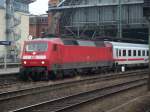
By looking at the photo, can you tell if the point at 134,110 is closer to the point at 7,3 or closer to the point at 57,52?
the point at 57,52

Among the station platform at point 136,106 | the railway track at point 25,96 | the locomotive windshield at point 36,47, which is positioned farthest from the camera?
the locomotive windshield at point 36,47

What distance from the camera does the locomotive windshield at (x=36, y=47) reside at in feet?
89.8

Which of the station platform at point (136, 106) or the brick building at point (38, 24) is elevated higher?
the brick building at point (38, 24)

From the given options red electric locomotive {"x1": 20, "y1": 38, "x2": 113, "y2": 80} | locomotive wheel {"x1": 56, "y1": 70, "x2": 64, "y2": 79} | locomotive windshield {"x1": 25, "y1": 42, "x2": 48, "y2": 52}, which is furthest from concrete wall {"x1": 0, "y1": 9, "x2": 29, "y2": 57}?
locomotive wheel {"x1": 56, "y1": 70, "x2": 64, "y2": 79}

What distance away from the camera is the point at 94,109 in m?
15.4

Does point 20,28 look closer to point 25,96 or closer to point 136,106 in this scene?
point 25,96

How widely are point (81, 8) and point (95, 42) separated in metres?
37.3

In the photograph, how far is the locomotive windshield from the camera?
1078 inches

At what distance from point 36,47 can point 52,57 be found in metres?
1.35

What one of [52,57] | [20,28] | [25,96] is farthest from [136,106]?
[20,28]

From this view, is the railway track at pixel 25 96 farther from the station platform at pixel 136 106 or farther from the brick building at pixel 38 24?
the brick building at pixel 38 24

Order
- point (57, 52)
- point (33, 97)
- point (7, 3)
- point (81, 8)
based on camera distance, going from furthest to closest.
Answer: point (81, 8) < point (7, 3) < point (57, 52) < point (33, 97)

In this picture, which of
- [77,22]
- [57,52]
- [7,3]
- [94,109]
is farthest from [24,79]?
[77,22]

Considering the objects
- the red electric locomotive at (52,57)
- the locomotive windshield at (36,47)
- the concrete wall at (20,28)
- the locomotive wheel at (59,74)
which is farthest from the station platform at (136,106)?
the concrete wall at (20,28)
